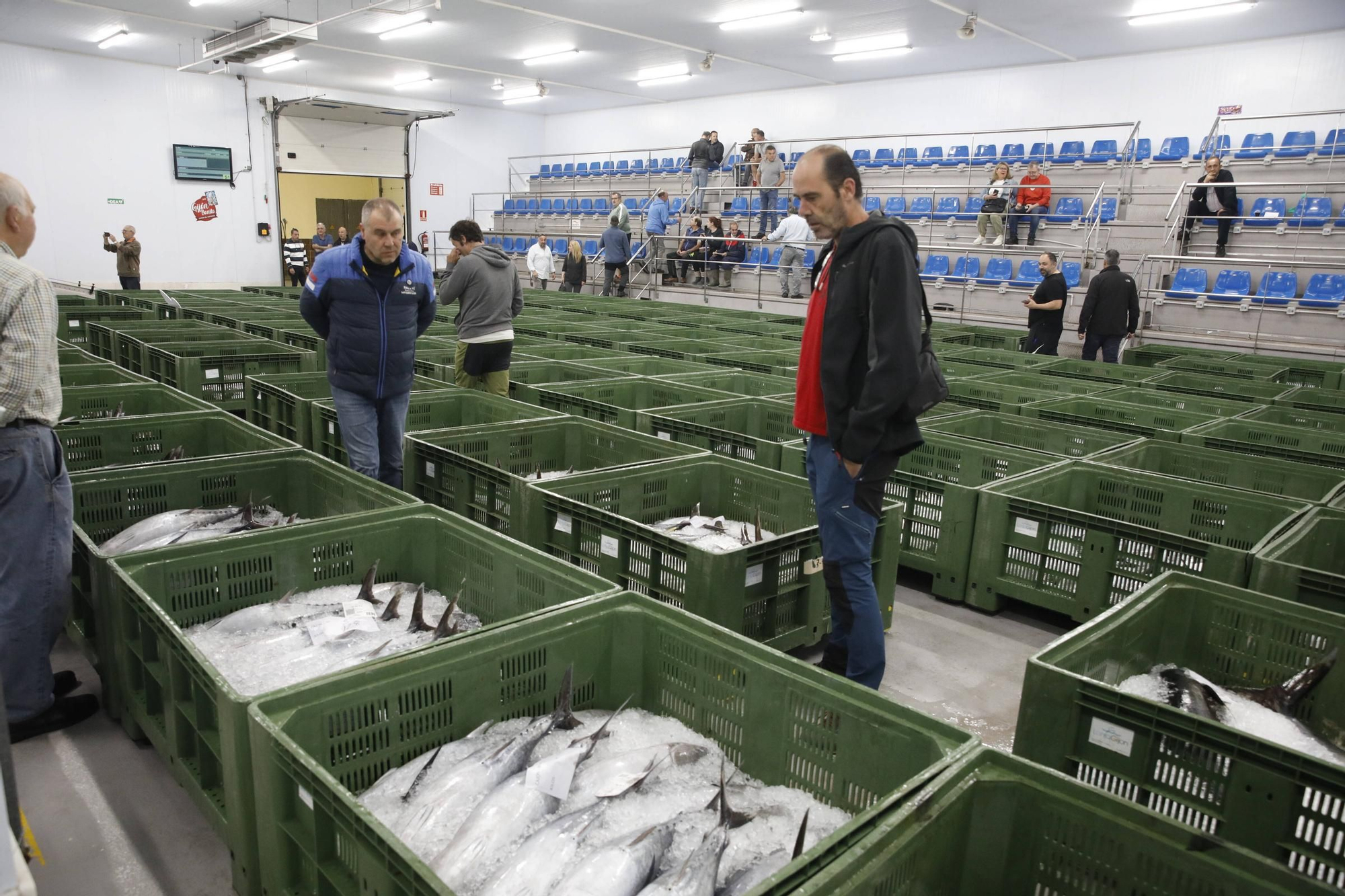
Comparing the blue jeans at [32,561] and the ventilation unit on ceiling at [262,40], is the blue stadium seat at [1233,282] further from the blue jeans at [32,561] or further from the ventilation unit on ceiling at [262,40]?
the ventilation unit on ceiling at [262,40]

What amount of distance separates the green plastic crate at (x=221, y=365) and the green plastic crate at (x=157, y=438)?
53.1 inches

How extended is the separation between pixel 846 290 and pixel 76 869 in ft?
8.50

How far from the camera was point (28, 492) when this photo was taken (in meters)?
2.58

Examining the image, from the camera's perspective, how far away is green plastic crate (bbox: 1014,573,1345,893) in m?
1.98

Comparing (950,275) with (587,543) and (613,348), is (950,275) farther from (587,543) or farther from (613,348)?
(587,543)

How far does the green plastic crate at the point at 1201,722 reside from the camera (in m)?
1.98

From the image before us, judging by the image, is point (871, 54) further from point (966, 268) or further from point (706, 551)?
point (706, 551)

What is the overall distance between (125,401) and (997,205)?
1160 cm

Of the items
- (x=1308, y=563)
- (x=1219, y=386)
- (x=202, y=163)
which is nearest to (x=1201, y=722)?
(x=1308, y=563)

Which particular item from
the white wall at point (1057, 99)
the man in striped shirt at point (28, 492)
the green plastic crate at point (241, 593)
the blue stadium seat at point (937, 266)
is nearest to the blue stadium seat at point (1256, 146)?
the white wall at point (1057, 99)

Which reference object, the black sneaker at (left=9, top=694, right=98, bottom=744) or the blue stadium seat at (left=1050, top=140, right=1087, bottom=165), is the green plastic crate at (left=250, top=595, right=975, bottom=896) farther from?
the blue stadium seat at (left=1050, top=140, right=1087, bottom=165)

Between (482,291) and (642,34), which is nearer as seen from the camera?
(482,291)

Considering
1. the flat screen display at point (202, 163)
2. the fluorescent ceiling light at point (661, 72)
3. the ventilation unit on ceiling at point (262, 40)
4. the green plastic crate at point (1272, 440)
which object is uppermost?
the fluorescent ceiling light at point (661, 72)

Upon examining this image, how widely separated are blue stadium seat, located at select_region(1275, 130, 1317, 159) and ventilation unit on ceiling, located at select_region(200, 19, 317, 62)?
528 inches
